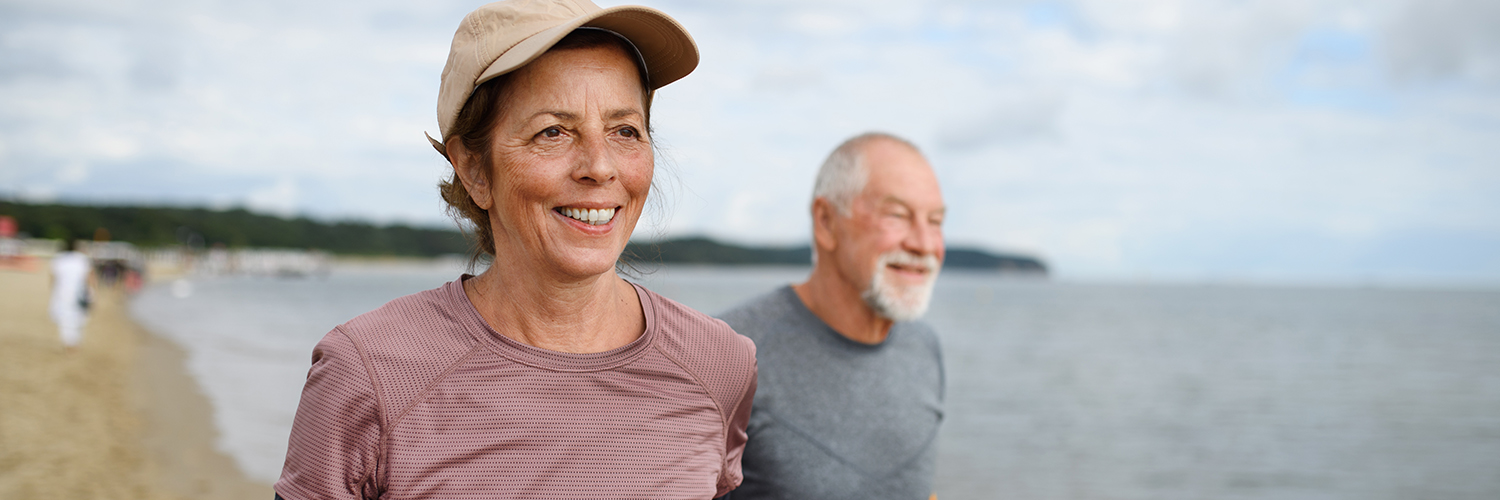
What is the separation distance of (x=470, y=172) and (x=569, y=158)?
0.22m

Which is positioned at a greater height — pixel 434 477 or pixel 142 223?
pixel 434 477

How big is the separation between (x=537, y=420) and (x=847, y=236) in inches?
62.2

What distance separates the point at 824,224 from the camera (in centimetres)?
310

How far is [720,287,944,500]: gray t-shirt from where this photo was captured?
8.61ft

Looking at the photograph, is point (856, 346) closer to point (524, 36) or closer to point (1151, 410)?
point (524, 36)

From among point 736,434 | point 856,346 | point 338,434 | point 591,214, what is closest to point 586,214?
point 591,214

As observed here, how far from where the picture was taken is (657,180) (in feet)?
6.18

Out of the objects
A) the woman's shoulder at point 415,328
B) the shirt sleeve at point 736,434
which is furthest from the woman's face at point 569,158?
the shirt sleeve at point 736,434

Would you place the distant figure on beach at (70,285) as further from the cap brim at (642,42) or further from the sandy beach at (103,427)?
the cap brim at (642,42)

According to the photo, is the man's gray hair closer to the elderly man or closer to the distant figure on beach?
the elderly man

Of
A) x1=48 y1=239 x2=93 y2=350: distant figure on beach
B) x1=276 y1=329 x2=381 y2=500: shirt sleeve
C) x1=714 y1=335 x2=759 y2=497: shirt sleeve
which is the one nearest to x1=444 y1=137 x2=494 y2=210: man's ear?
x1=276 y1=329 x2=381 y2=500: shirt sleeve

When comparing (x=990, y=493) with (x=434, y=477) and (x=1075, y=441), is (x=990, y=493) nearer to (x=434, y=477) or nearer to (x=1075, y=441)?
(x=1075, y=441)

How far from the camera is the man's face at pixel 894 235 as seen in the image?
2.91 metres

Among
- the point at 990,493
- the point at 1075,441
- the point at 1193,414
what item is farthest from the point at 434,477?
the point at 1193,414
